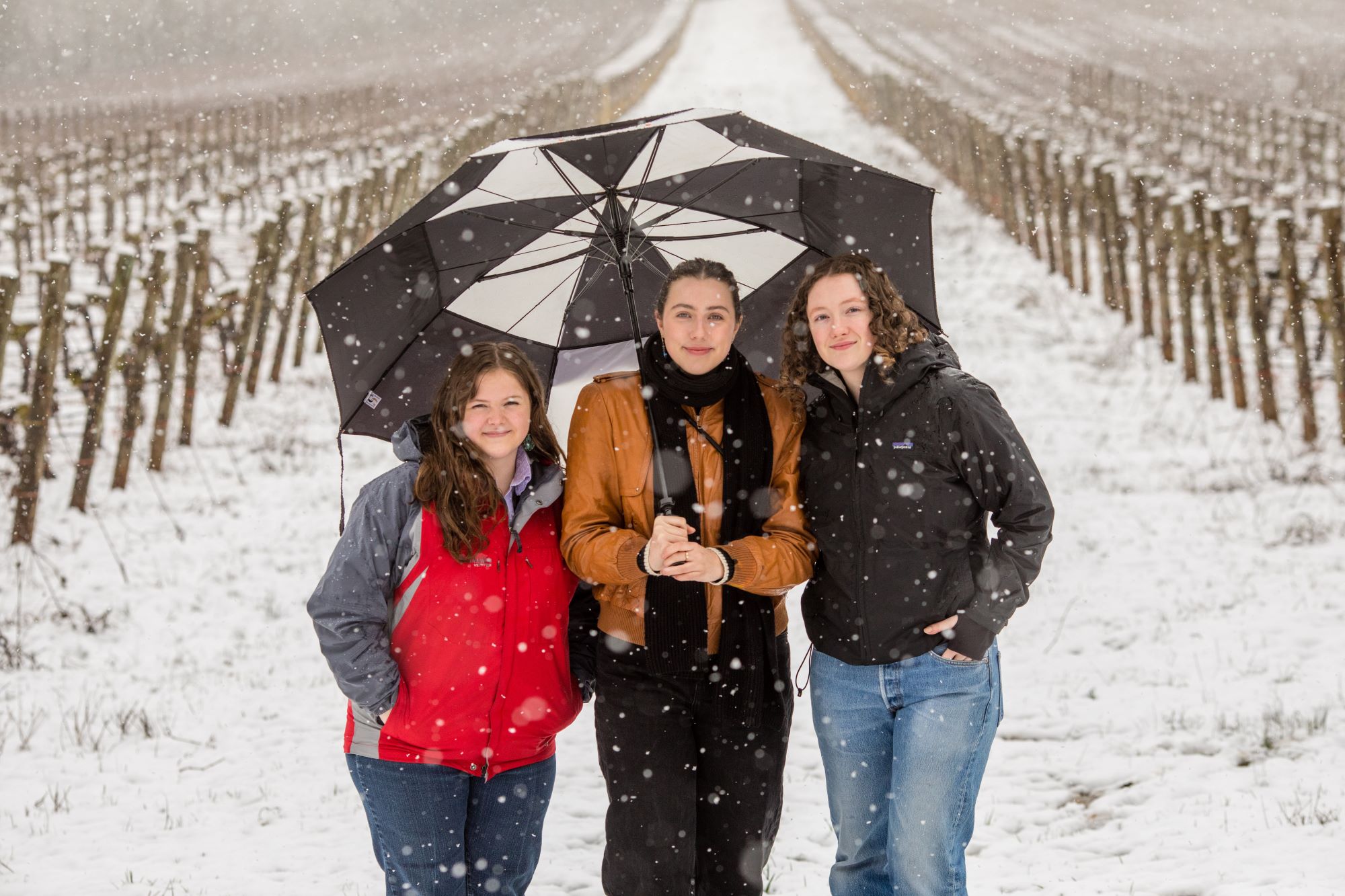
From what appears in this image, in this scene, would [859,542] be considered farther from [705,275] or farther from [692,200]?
[692,200]

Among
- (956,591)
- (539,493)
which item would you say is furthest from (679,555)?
(956,591)

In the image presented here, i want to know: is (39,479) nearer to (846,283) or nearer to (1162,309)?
(846,283)

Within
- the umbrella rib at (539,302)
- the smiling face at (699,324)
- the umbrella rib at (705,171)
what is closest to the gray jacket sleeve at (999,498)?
the smiling face at (699,324)

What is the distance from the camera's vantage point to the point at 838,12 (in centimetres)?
5019

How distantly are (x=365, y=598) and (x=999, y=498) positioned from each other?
1.42 metres

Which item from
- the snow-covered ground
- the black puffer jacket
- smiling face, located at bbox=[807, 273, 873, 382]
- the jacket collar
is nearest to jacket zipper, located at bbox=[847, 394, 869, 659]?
the black puffer jacket

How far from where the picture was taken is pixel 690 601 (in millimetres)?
2500

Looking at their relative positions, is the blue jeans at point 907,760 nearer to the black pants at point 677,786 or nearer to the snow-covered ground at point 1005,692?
the black pants at point 677,786

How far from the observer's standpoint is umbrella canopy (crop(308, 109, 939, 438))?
2.83m

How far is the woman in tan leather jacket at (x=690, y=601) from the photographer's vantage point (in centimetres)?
249

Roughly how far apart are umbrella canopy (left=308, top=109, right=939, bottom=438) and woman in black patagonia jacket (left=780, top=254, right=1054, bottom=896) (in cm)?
50

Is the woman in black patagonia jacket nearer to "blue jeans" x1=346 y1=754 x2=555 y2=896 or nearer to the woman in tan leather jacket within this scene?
the woman in tan leather jacket

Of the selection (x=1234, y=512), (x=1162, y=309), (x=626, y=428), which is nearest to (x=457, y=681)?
(x=626, y=428)

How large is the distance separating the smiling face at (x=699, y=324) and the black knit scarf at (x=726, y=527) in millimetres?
30
